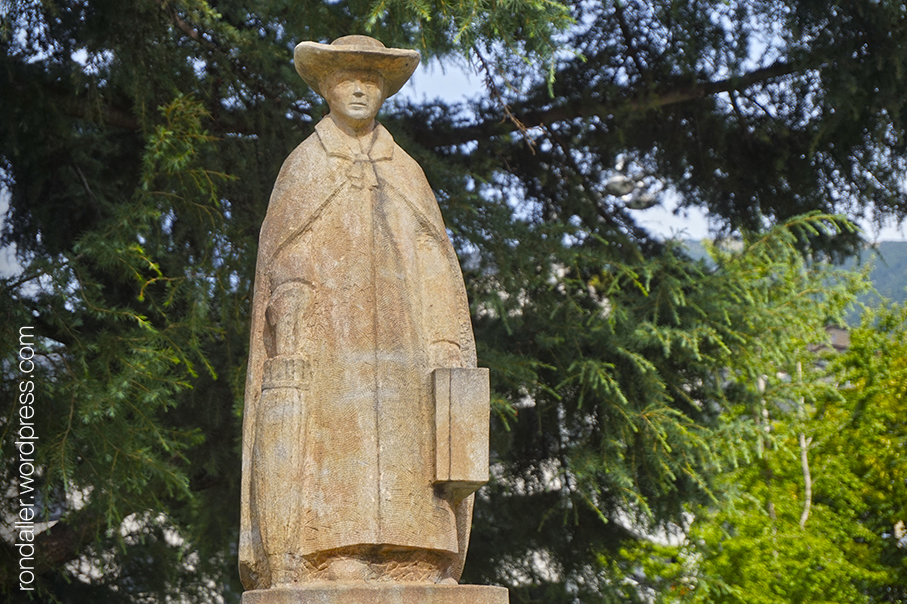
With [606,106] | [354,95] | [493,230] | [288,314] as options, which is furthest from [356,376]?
[606,106]

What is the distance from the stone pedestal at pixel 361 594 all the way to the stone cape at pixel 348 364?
119 mm

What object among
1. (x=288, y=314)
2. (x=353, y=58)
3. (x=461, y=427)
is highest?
(x=353, y=58)

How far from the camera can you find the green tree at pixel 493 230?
7531mm

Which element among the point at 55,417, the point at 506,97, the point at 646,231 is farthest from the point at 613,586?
the point at 55,417

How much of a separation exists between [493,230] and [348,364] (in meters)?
4.78

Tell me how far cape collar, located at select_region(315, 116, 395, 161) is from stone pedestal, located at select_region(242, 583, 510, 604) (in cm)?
159

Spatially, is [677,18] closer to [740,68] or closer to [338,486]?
[740,68]

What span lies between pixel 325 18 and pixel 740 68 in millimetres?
3795

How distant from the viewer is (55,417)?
7.52 m

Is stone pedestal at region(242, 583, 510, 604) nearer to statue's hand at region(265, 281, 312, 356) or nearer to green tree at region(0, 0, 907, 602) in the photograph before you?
statue's hand at region(265, 281, 312, 356)

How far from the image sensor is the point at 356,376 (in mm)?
4070

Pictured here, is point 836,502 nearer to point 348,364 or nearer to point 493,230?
point 493,230

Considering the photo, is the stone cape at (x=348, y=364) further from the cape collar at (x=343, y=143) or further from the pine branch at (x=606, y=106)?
the pine branch at (x=606, y=106)

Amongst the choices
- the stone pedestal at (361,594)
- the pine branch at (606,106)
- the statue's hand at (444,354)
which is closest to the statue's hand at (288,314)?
the statue's hand at (444,354)
